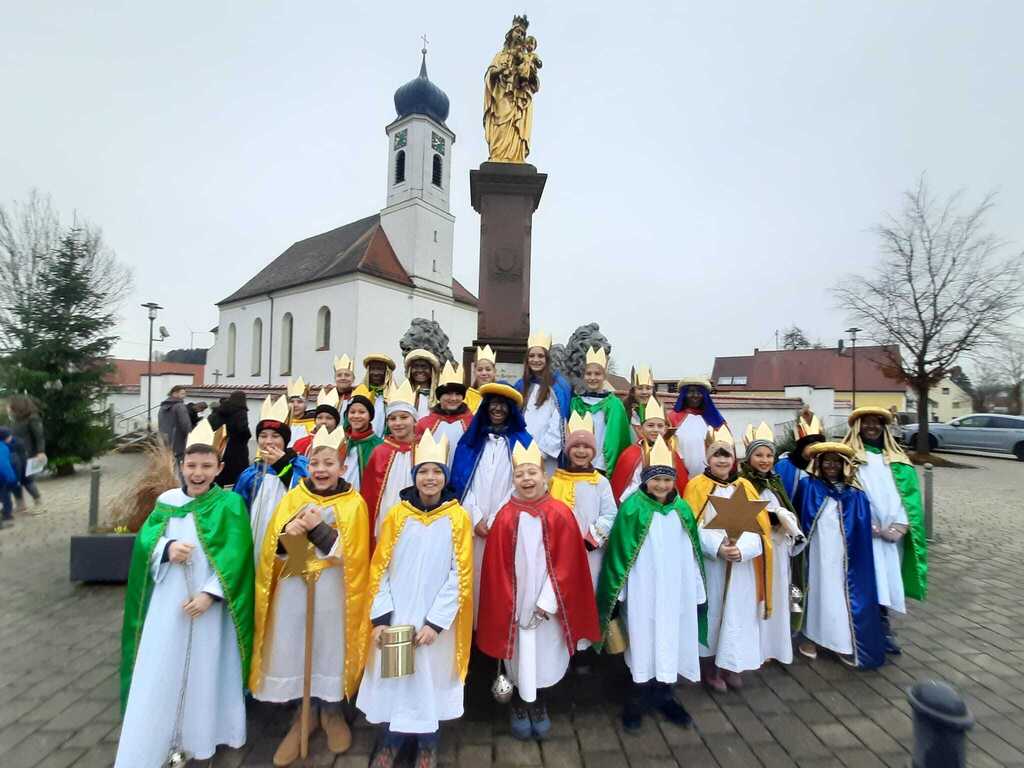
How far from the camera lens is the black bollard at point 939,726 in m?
1.81

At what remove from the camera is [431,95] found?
32.1 metres

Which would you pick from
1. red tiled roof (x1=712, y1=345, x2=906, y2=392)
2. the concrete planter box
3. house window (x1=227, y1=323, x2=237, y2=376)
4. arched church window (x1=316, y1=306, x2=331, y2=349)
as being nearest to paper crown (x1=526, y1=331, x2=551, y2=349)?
the concrete planter box

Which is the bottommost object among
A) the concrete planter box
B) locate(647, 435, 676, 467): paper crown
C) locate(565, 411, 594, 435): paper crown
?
the concrete planter box

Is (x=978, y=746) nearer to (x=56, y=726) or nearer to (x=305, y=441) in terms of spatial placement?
(x=305, y=441)

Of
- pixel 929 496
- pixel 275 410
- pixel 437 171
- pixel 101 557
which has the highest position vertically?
pixel 437 171

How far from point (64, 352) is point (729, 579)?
16984 mm

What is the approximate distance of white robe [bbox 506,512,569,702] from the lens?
291 cm

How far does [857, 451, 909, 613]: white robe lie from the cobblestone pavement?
0.51 metres

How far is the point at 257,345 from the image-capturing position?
31.9m

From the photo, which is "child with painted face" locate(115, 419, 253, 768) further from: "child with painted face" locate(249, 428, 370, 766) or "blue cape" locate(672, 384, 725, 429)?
"blue cape" locate(672, 384, 725, 429)

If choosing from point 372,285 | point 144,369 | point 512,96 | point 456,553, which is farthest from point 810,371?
point 144,369

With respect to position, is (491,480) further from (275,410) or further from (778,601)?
(778,601)

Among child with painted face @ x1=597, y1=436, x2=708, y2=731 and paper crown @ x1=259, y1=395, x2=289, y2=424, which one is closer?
child with painted face @ x1=597, y1=436, x2=708, y2=731

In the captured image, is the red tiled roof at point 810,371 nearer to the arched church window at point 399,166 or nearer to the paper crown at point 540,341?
the arched church window at point 399,166
